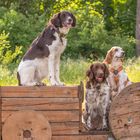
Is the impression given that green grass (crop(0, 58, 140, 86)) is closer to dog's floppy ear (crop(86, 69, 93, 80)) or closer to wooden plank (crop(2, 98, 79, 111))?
dog's floppy ear (crop(86, 69, 93, 80))

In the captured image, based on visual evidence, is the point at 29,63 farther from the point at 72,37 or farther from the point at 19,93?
the point at 72,37

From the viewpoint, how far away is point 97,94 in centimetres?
768

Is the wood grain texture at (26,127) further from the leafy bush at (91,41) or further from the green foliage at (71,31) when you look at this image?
the leafy bush at (91,41)

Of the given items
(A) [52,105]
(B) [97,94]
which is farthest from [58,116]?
(B) [97,94]

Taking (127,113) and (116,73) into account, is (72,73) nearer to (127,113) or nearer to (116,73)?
(116,73)

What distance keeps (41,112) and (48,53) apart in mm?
739

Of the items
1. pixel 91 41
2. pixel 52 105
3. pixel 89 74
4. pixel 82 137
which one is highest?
pixel 91 41

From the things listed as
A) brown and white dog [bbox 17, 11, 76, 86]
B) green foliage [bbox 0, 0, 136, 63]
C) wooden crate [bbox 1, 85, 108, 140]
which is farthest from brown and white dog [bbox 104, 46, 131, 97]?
green foliage [bbox 0, 0, 136, 63]

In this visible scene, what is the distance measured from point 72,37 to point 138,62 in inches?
184

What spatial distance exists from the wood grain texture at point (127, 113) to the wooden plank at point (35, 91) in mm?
595

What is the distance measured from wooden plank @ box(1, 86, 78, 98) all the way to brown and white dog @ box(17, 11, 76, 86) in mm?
287

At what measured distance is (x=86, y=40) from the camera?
18906mm

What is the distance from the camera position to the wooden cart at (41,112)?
7.20 meters

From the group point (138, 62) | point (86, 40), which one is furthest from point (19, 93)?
point (86, 40)
